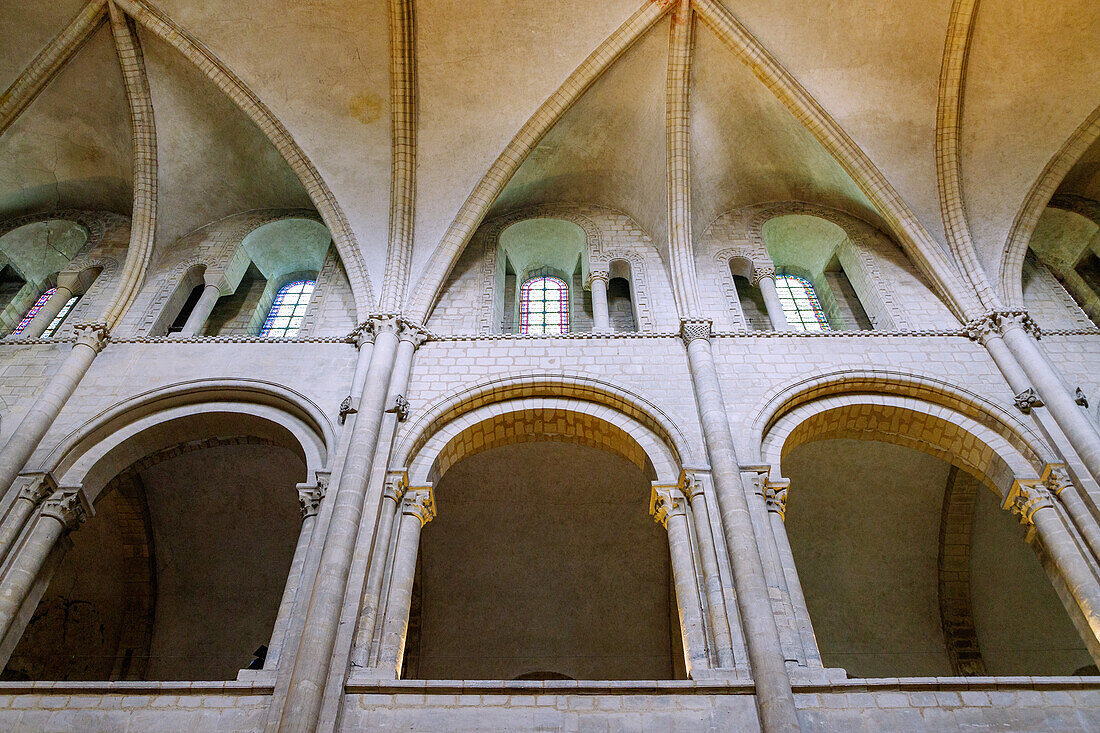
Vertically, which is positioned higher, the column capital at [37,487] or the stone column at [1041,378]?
the stone column at [1041,378]

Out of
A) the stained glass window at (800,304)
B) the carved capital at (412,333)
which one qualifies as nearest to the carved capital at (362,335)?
the carved capital at (412,333)

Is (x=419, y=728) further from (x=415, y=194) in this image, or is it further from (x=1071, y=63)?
(x=1071, y=63)

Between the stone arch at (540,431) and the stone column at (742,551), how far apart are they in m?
0.68

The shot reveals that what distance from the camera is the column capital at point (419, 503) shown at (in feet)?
26.6

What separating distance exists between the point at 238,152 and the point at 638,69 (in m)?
6.40

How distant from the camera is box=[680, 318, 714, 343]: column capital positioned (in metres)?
9.78

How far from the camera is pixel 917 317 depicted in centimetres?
1066

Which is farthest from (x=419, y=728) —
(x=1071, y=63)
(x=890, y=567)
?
(x=1071, y=63)

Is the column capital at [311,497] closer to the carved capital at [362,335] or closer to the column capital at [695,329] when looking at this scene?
the carved capital at [362,335]

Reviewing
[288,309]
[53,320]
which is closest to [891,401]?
[288,309]

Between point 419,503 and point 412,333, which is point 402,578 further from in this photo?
point 412,333

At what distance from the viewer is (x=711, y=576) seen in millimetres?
7215

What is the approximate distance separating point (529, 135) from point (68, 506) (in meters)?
7.72

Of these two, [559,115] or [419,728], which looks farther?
[559,115]
